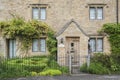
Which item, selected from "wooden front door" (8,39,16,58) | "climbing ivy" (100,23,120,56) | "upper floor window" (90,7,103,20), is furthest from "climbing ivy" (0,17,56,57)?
"climbing ivy" (100,23,120,56)

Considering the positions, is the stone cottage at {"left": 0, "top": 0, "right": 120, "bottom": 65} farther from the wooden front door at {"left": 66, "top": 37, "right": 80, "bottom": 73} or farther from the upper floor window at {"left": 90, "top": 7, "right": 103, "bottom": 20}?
the wooden front door at {"left": 66, "top": 37, "right": 80, "bottom": 73}

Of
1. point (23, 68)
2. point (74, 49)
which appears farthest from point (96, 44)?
point (23, 68)

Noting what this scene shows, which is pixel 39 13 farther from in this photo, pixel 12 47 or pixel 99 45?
pixel 99 45

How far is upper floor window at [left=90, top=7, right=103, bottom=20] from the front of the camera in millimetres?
26730

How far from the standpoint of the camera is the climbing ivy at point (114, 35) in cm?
2588

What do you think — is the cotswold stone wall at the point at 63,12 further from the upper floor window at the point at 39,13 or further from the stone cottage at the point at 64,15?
the upper floor window at the point at 39,13

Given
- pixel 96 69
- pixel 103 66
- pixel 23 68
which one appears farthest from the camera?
pixel 103 66

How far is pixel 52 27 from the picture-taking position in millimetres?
26562

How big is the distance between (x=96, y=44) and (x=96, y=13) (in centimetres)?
301

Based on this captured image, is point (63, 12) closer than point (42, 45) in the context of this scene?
No

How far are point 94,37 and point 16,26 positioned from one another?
7.47m

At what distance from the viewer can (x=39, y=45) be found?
26.5 m

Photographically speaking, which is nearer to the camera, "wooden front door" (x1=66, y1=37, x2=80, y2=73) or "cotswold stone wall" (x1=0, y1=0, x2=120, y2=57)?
"wooden front door" (x1=66, y1=37, x2=80, y2=73)

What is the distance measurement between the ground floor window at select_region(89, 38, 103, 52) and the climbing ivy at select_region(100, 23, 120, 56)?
1.01 m
